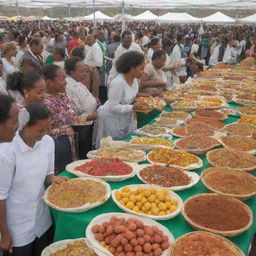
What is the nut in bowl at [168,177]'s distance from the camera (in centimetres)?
273

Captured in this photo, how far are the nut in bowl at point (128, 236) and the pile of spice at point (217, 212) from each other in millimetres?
308

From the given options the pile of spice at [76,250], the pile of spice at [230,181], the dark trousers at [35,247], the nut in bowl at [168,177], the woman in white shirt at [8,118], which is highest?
the woman in white shirt at [8,118]

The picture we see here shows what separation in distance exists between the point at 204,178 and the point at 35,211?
154 cm

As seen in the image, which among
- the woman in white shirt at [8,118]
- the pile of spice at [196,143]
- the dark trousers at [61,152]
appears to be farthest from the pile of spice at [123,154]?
the woman in white shirt at [8,118]

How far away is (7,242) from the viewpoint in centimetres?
228

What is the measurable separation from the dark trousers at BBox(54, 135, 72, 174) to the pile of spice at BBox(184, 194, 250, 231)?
5.24ft

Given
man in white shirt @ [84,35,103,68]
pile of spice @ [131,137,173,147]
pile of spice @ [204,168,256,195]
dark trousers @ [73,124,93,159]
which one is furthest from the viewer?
man in white shirt @ [84,35,103,68]

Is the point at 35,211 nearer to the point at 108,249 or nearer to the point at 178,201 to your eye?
the point at 108,249

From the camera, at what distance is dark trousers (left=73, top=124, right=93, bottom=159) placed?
4.29 meters

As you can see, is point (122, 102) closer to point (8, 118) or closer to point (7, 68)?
point (8, 118)

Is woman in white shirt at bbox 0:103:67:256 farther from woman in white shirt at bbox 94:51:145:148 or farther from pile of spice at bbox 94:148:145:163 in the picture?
woman in white shirt at bbox 94:51:145:148

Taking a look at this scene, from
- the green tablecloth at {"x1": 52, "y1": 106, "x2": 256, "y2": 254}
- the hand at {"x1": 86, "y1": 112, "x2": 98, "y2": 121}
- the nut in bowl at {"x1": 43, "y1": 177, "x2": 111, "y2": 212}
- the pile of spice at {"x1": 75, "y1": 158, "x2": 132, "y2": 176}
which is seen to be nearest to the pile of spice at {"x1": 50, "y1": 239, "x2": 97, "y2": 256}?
the green tablecloth at {"x1": 52, "y1": 106, "x2": 256, "y2": 254}

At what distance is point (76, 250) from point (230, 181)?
149cm

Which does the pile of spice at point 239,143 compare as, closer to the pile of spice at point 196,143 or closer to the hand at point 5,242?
the pile of spice at point 196,143
